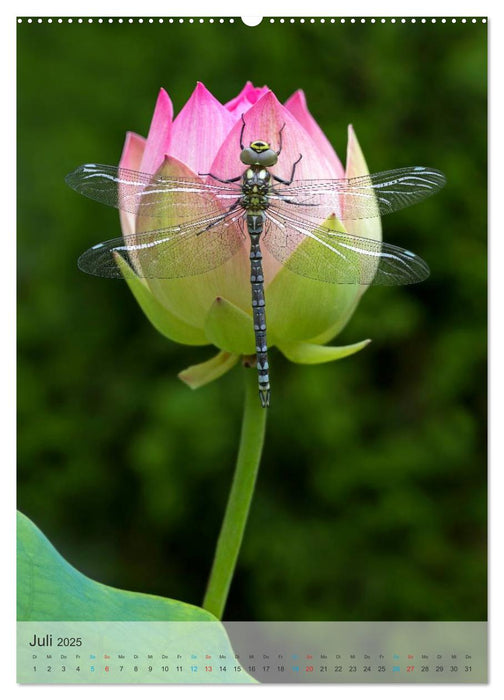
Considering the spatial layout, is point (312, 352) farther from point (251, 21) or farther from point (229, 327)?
point (251, 21)

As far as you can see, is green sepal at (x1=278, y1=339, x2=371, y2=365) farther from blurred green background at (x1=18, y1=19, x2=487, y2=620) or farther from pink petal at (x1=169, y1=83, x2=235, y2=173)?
blurred green background at (x1=18, y1=19, x2=487, y2=620)

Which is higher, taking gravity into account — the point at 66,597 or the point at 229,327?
the point at 229,327

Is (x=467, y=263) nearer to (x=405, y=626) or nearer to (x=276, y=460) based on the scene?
(x=276, y=460)

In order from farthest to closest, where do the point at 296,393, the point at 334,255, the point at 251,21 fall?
the point at 296,393 < the point at 251,21 < the point at 334,255

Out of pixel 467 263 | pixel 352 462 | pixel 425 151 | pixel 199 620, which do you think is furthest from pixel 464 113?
pixel 199 620

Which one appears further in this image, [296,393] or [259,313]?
[296,393]

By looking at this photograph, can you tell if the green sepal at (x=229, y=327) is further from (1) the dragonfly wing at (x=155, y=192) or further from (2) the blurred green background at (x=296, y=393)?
(2) the blurred green background at (x=296, y=393)

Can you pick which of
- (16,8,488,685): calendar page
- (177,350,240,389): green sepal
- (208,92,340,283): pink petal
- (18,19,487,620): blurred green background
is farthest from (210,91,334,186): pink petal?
(18,19,487,620): blurred green background

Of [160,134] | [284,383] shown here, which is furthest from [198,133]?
[284,383]
